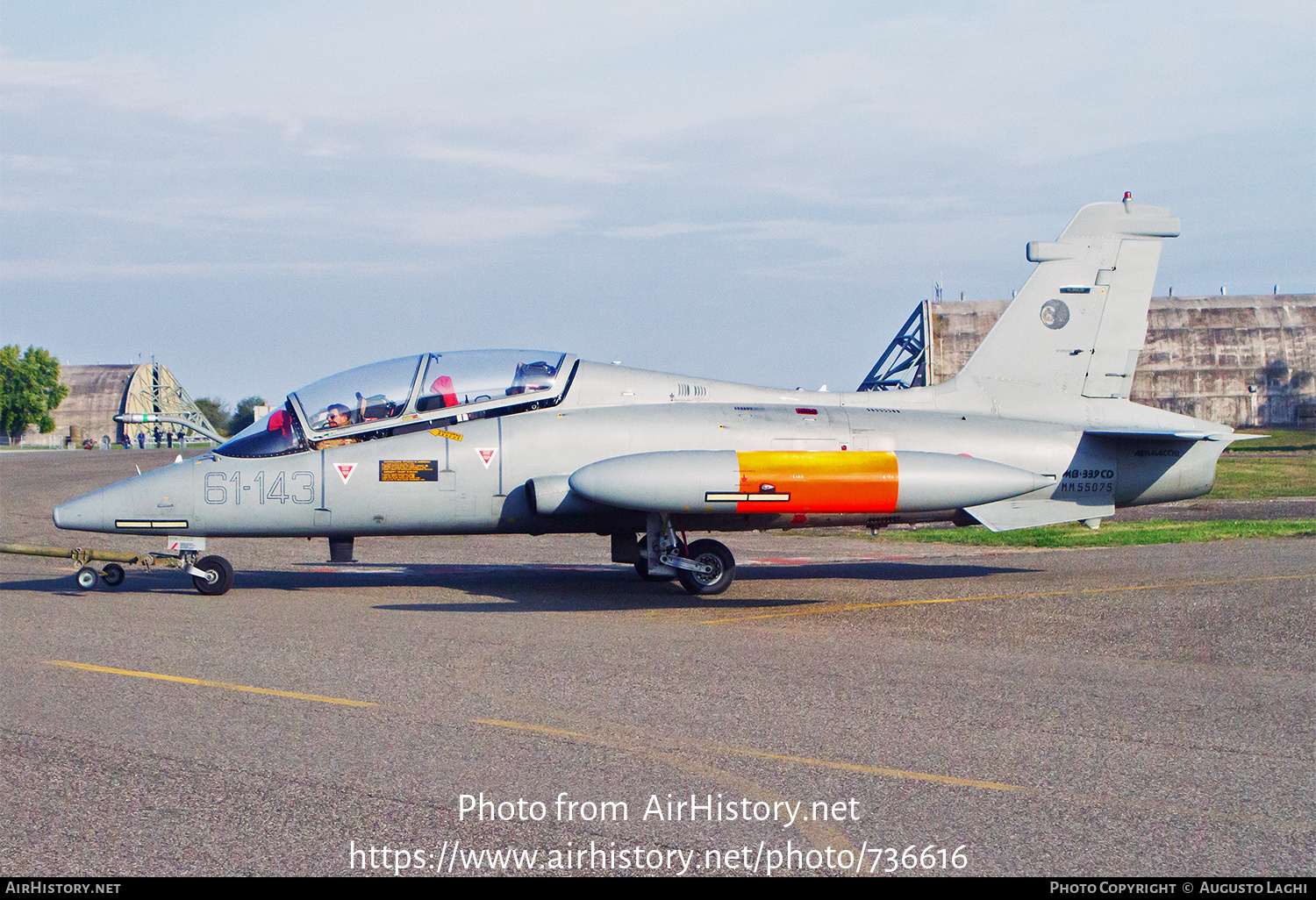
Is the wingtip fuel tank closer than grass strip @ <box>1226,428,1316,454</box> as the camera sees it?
Yes

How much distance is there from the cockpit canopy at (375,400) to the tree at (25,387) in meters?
116

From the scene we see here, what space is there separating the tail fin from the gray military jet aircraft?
0.29m

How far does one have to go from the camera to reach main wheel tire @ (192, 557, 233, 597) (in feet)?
42.0

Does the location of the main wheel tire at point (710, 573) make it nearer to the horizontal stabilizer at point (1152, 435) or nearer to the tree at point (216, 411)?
the horizontal stabilizer at point (1152, 435)

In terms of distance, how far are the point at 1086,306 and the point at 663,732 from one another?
10800 mm

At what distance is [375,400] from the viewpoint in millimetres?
12617

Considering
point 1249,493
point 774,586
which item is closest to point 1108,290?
point 774,586

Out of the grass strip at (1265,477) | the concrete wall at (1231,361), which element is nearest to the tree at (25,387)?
the concrete wall at (1231,361)

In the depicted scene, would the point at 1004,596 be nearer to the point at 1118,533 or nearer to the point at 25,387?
the point at 1118,533

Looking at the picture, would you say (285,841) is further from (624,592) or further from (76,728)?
(624,592)

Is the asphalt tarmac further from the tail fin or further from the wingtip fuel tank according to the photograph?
the tail fin

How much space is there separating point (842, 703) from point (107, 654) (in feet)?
19.8

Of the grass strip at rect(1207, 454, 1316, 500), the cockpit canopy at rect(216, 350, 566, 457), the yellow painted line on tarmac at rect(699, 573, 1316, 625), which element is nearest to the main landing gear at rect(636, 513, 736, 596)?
the yellow painted line on tarmac at rect(699, 573, 1316, 625)

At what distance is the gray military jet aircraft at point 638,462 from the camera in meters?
12.0
